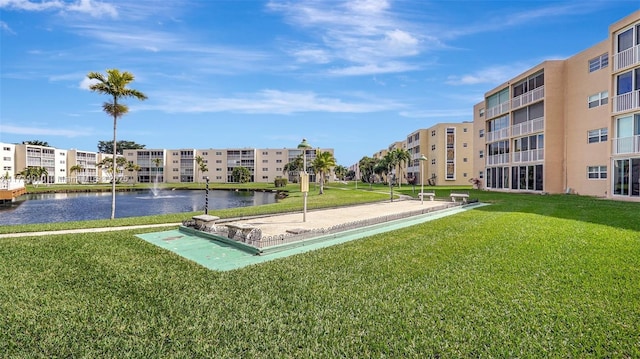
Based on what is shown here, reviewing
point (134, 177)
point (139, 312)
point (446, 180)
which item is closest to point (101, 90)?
point (139, 312)

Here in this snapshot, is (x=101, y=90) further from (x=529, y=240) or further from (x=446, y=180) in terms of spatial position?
(x=446, y=180)

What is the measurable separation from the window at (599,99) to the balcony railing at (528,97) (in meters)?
4.34

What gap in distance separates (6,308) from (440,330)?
6353 millimetres

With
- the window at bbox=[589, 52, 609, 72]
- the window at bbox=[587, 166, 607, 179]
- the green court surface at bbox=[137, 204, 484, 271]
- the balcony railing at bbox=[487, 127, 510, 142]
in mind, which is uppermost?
the window at bbox=[589, 52, 609, 72]

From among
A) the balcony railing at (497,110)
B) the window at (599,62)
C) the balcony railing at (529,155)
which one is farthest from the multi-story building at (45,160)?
the window at (599,62)

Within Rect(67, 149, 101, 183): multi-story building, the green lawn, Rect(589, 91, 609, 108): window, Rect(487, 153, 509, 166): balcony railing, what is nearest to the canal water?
the green lawn

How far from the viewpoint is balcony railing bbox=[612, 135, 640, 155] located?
→ 19.7m

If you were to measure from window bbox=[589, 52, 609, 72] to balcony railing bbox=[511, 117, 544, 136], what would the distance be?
508cm

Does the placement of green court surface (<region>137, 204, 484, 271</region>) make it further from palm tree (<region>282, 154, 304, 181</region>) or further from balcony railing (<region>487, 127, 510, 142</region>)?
palm tree (<region>282, 154, 304, 181</region>)

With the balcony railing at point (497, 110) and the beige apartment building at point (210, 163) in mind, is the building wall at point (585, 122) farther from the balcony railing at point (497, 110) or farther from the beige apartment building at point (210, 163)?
the beige apartment building at point (210, 163)

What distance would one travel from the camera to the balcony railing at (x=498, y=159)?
32750 millimetres

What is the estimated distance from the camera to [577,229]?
10.1m

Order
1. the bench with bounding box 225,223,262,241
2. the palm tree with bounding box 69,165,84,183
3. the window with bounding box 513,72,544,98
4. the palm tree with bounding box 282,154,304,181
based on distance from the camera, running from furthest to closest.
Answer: the palm tree with bounding box 69,165,84,183 < the palm tree with bounding box 282,154,304,181 < the window with bounding box 513,72,544,98 < the bench with bounding box 225,223,262,241

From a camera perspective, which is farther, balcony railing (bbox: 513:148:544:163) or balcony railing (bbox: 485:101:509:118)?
balcony railing (bbox: 485:101:509:118)
